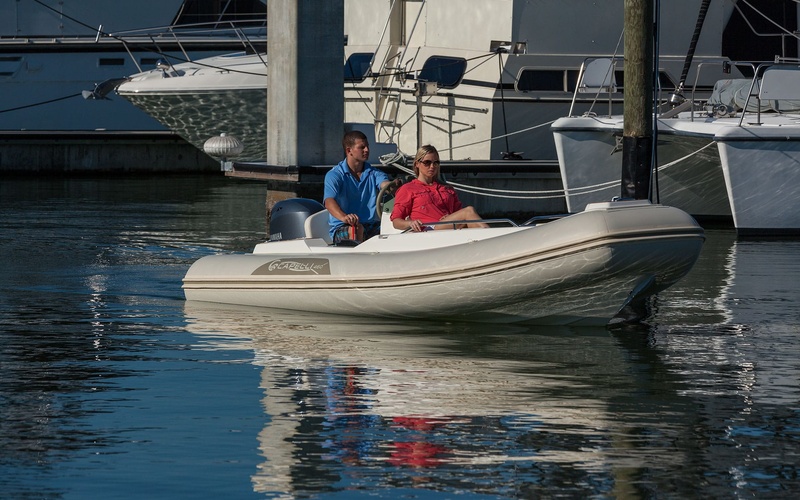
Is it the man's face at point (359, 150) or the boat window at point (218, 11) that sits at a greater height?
the boat window at point (218, 11)

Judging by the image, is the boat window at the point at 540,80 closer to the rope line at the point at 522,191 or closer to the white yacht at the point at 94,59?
the rope line at the point at 522,191

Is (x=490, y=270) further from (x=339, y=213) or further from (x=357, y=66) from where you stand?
(x=357, y=66)

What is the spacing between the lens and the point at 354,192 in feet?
38.4

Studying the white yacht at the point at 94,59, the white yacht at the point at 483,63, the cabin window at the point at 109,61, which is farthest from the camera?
the cabin window at the point at 109,61

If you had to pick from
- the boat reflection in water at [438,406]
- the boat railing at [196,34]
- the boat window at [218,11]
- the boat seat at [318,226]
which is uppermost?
the boat window at [218,11]

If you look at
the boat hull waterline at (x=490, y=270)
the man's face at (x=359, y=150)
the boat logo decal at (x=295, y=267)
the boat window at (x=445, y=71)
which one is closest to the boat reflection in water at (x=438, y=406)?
the boat hull waterline at (x=490, y=270)

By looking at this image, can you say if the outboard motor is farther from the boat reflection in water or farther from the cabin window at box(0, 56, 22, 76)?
the cabin window at box(0, 56, 22, 76)

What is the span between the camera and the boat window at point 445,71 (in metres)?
20.6

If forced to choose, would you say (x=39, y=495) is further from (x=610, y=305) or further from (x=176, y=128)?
(x=176, y=128)

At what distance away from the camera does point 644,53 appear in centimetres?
1185

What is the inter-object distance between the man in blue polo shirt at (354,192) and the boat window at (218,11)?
1904 centimetres

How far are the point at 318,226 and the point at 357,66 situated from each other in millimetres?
11180

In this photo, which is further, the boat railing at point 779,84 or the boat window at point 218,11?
the boat window at point 218,11

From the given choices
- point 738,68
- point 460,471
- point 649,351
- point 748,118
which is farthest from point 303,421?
point 738,68
